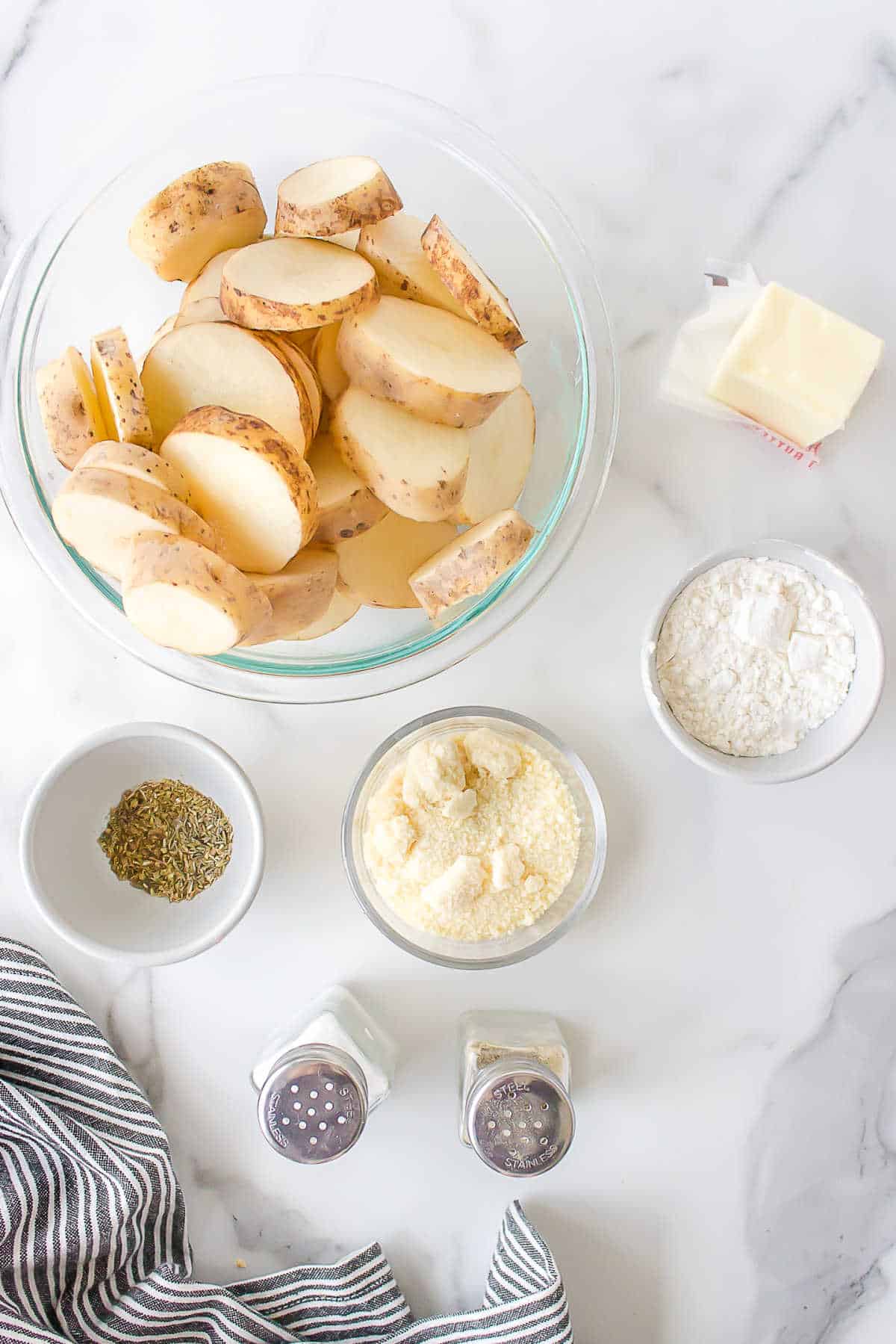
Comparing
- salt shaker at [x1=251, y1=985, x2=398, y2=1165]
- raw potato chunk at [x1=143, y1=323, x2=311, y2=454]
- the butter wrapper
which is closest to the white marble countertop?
the butter wrapper

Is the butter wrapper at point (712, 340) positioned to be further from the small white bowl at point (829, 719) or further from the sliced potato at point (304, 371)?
the sliced potato at point (304, 371)

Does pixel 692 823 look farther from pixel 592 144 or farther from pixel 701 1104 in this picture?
pixel 592 144

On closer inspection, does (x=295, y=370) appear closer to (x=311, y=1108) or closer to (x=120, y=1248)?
(x=311, y=1108)

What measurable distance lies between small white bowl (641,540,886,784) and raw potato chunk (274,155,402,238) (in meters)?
0.46

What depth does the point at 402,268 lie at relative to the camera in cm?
86

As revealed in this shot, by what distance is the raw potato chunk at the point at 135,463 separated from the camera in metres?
0.75

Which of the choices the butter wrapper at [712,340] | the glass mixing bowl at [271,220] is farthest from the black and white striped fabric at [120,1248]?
the butter wrapper at [712,340]

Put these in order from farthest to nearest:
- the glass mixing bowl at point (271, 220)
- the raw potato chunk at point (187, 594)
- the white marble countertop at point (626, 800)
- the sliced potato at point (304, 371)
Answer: the white marble countertop at point (626, 800), the glass mixing bowl at point (271, 220), the sliced potato at point (304, 371), the raw potato chunk at point (187, 594)

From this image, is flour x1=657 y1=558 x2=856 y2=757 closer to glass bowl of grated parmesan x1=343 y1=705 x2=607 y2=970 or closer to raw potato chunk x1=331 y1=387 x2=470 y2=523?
glass bowl of grated parmesan x1=343 y1=705 x2=607 y2=970

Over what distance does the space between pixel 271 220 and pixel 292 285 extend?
245 millimetres

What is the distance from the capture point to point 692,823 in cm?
115

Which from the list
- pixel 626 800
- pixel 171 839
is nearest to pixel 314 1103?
pixel 171 839

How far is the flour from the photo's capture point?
1041 millimetres

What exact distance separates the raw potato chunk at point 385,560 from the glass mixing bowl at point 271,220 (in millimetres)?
73
